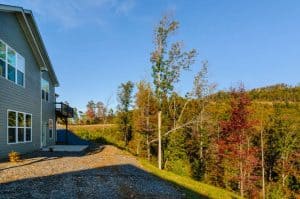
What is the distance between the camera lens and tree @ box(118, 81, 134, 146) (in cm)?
4822

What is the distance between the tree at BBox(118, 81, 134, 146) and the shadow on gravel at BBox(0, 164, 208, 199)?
1379 inches

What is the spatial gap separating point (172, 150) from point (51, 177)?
77.3 feet

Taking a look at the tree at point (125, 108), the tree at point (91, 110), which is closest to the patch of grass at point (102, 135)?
the tree at point (125, 108)

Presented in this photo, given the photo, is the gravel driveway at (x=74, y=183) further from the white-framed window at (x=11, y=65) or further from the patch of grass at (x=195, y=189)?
the white-framed window at (x=11, y=65)

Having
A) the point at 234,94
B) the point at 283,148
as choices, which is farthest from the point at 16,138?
the point at 283,148

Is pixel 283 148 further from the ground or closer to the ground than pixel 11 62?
closer to the ground

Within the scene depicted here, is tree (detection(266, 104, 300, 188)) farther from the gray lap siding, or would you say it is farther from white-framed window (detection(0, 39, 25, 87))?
white-framed window (detection(0, 39, 25, 87))

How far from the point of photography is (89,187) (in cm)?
948

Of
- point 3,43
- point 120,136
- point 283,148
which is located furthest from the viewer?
point 120,136

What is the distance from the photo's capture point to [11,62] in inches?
632

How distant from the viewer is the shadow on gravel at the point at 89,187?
27.6 feet

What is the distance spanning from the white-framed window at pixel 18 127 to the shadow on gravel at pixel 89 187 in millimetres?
5265

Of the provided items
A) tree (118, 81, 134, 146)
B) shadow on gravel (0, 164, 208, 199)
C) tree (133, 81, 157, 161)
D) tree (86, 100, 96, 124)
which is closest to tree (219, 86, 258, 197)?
tree (133, 81, 157, 161)

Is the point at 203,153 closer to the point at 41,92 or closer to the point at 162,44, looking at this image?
the point at 162,44
